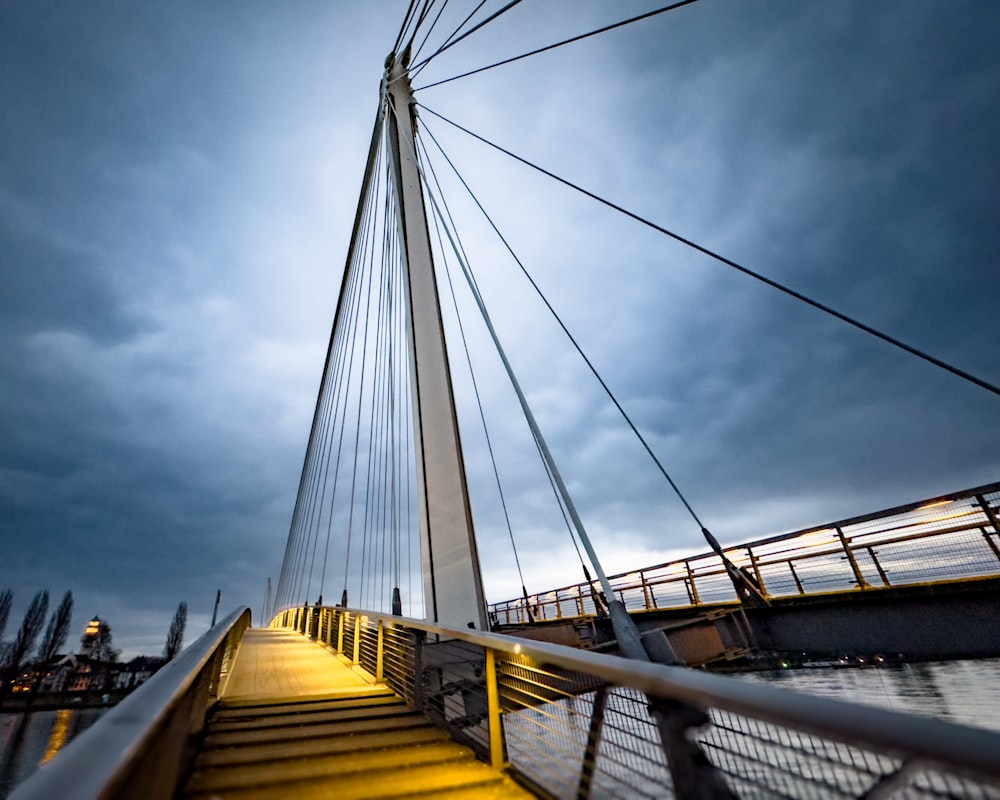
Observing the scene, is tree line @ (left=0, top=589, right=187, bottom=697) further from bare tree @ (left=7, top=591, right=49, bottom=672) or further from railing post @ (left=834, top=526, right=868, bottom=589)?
railing post @ (left=834, top=526, right=868, bottom=589)

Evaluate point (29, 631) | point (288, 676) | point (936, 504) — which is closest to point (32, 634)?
point (29, 631)

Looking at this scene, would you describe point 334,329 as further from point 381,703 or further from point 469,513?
point 381,703

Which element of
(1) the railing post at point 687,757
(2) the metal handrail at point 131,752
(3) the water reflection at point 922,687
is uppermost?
(2) the metal handrail at point 131,752

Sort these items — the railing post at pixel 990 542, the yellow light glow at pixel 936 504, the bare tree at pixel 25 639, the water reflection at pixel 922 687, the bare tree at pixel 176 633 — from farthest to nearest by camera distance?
the bare tree at pixel 176 633 → the bare tree at pixel 25 639 → the yellow light glow at pixel 936 504 → the railing post at pixel 990 542 → the water reflection at pixel 922 687

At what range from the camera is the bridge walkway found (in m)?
2.22

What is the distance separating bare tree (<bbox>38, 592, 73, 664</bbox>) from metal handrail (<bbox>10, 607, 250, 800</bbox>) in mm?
63181

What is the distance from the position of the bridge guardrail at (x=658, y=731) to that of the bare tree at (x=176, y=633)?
7221 centimetres

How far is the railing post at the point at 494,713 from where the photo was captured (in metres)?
2.47

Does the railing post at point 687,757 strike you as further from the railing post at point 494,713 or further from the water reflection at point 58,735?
the water reflection at point 58,735

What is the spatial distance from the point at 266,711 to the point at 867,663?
686 cm

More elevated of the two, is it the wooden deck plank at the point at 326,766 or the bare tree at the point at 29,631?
the bare tree at the point at 29,631

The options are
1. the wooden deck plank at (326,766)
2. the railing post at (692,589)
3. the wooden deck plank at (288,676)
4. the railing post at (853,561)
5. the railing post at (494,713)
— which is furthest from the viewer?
the railing post at (692,589)

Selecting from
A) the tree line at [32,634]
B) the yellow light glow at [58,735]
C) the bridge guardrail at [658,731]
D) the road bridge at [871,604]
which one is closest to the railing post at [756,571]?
the road bridge at [871,604]

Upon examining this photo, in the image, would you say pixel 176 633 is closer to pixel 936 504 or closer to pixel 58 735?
pixel 58 735
